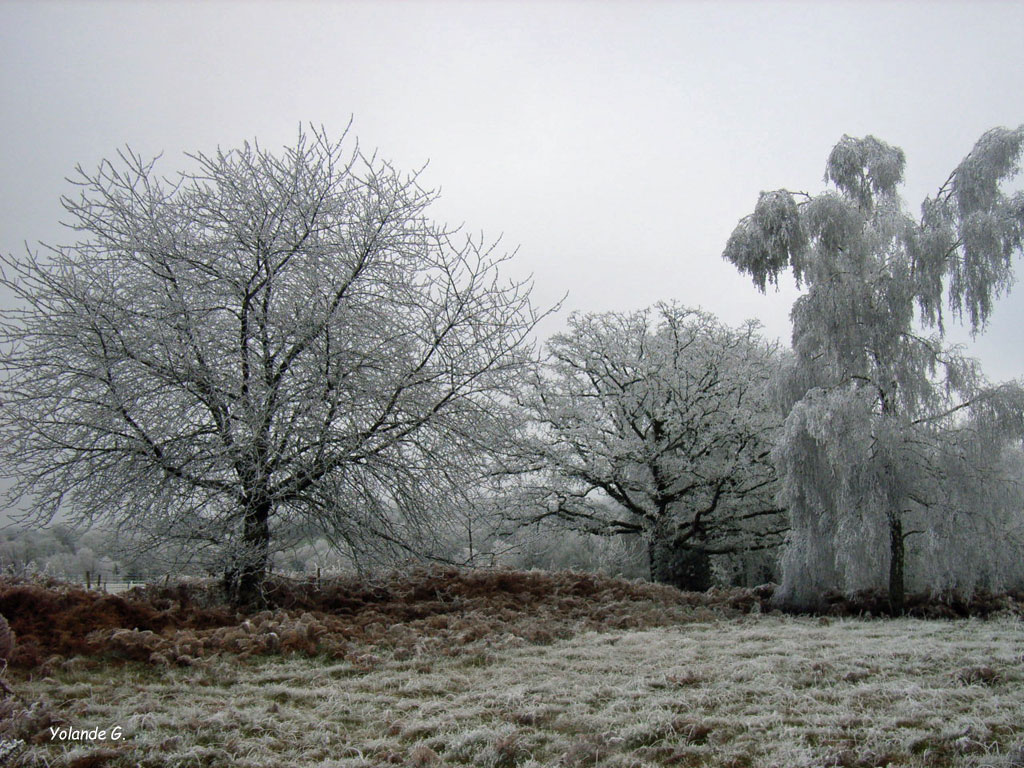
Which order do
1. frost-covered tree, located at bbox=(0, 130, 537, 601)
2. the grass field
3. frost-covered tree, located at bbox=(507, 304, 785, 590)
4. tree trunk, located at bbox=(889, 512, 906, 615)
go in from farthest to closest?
frost-covered tree, located at bbox=(507, 304, 785, 590)
tree trunk, located at bbox=(889, 512, 906, 615)
frost-covered tree, located at bbox=(0, 130, 537, 601)
the grass field

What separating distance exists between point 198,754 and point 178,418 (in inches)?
177

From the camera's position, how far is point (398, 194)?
8.23m

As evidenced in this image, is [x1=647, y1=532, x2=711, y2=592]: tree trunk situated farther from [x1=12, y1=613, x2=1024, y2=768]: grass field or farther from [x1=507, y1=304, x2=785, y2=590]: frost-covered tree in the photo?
[x1=12, y1=613, x2=1024, y2=768]: grass field

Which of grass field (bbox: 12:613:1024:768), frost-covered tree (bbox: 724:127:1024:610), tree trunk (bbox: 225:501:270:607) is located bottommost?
grass field (bbox: 12:613:1024:768)

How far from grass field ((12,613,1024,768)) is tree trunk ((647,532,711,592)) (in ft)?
27.3

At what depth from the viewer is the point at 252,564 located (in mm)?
7457

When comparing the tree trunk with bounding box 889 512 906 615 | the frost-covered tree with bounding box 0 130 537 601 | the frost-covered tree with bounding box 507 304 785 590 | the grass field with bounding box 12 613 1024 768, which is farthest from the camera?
the frost-covered tree with bounding box 507 304 785 590

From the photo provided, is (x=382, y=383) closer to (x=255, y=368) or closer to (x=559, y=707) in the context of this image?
(x=255, y=368)

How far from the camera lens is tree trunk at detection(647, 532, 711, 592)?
14414mm

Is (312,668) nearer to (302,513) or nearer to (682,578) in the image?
(302,513)

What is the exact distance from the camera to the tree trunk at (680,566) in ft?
47.3

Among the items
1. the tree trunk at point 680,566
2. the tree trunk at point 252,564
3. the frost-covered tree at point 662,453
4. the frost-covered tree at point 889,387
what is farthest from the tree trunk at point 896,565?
the tree trunk at point 252,564

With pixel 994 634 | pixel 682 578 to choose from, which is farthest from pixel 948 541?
pixel 682 578

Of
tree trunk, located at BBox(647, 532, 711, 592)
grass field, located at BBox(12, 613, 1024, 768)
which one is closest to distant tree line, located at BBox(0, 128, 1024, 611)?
grass field, located at BBox(12, 613, 1024, 768)
